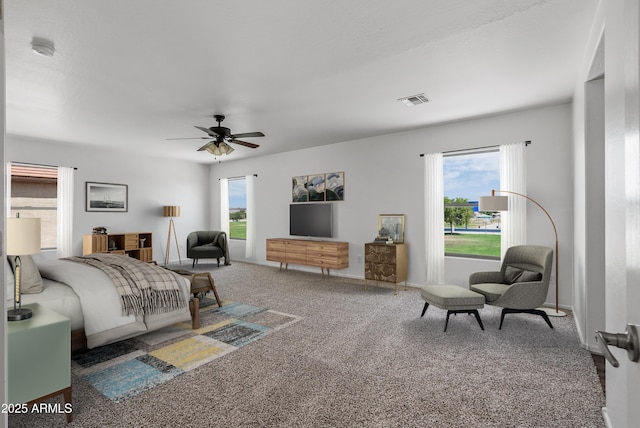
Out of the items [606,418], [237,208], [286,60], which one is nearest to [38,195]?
[237,208]

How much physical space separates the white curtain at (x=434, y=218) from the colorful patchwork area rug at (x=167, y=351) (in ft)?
8.18

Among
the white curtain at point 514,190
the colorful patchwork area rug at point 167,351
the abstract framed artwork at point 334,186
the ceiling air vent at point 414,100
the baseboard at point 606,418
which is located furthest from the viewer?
the abstract framed artwork at point 334,186

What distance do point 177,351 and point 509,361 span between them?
9.33ft

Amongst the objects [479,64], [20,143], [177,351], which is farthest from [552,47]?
[20,143]

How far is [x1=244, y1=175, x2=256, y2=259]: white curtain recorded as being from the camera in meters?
7.76

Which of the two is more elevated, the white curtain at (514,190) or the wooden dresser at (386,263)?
the white curtain at (514,190)

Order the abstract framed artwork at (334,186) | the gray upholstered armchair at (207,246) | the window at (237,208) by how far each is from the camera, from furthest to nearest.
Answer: the window at (237,208) → the gray upholstered armchair at (207,246) → the abstract framed artwork at (334,186)

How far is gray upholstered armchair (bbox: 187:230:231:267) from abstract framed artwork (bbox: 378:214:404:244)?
3679 millimetres

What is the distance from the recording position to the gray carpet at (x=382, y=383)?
193cm

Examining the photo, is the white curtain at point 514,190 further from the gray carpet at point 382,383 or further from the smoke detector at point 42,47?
the smoke detector at point 42,47

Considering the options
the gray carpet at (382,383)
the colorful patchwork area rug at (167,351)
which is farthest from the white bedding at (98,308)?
the gray carpet at (382,383)

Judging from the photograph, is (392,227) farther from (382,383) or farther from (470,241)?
(382,383)

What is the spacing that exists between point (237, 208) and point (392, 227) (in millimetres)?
4514

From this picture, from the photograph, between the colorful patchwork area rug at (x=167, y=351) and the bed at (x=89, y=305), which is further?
the bed at (x=89, y=305)
